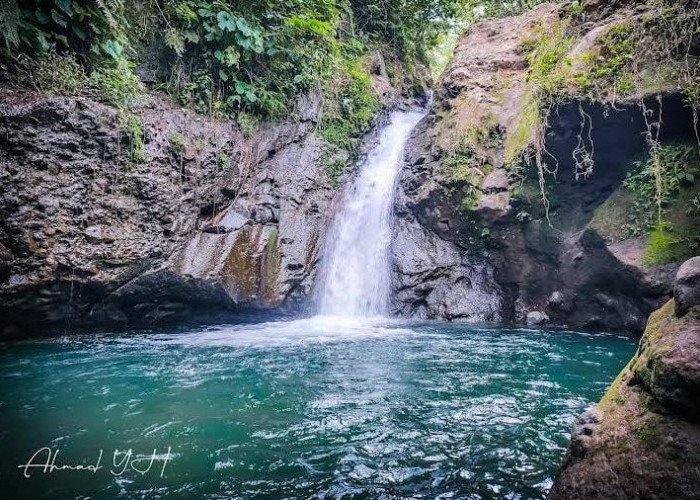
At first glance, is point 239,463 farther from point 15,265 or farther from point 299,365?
point 15,265

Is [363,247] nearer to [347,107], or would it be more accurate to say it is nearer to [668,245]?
[347,107]

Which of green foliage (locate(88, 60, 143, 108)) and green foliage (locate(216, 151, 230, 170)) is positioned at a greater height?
green foliage (locate(88, 60, 143, 108))

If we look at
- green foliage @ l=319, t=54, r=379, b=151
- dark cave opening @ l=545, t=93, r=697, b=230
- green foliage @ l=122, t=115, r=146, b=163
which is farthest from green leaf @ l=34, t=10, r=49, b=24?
dark cave opening @ l=545, t=93, r=697, b=230

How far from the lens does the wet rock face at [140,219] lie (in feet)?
20.8

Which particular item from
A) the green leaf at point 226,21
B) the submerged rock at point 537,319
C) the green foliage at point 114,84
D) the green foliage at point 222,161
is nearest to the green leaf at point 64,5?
the green foliage at point 114,84

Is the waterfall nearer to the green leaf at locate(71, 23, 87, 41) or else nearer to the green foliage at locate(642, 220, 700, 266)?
the green foliage at locate(642, 220, 700, 266)

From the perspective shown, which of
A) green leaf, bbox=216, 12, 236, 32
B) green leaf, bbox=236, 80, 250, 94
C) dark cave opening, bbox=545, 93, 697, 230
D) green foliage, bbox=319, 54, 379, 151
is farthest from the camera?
green foliage, bbox=319, 54, 379, 151

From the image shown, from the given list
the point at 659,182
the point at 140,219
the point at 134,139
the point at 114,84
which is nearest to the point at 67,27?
the point at 114,84

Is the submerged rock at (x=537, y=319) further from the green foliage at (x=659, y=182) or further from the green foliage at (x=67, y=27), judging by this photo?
the green foliage at (x=67, y=27)

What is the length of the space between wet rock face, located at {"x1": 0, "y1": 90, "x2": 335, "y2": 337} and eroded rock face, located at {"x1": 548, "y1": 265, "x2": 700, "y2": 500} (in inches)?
250

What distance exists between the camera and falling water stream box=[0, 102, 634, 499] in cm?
255

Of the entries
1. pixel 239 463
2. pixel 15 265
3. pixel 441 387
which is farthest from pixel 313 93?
pixel 239 463

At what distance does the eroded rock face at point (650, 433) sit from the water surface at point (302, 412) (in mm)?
484

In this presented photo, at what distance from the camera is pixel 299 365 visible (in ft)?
16.6
